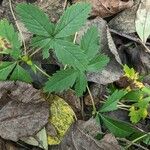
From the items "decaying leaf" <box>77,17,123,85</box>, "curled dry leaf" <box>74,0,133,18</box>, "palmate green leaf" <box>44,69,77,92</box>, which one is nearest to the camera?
"palmate green leaf" <box>44,69,77,92</box>

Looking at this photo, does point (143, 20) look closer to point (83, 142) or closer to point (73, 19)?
point (73, 19)

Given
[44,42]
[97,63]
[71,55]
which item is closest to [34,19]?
[44,42]

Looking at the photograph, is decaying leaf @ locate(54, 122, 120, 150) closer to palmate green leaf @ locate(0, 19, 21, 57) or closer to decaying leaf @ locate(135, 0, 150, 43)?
palmate green leaf @ locate(0, 19, 21, 57)

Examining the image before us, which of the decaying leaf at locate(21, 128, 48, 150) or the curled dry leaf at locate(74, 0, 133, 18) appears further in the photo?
the curled dry leaf at locate(74, 0, 133, 18)

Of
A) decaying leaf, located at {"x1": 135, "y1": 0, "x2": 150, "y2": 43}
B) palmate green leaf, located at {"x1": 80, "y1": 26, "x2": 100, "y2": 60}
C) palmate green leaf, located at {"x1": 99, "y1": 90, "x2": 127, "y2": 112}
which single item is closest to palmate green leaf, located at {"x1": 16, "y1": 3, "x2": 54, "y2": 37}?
palmate green leaf, located at {"x1": 80, "y1": 26, "x2": 100, "y2": 60}

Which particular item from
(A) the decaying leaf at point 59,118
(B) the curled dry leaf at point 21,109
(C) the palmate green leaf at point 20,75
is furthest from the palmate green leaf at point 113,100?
(C) the palmate green leaf at point 20,75

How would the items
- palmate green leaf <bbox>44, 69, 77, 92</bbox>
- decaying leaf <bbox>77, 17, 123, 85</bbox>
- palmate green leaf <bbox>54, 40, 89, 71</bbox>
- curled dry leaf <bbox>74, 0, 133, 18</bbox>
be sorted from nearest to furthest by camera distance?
palmate green leaf <bbox>54, 40, 89, 71</bbox> < palmate green leaf <bbox>44, 69, 77, 92</bbox> < decaying leaf <bbox>77, 17, 123, 85</bbox> < curled dry leaf <bbox>74, 0, 133, 18</bbox>

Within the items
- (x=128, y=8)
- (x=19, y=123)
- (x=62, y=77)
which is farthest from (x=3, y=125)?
(x=128, y=8)

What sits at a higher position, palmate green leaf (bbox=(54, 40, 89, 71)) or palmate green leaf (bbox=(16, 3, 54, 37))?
palmate green leaf (bbox=(16, 3, 54, 37))
